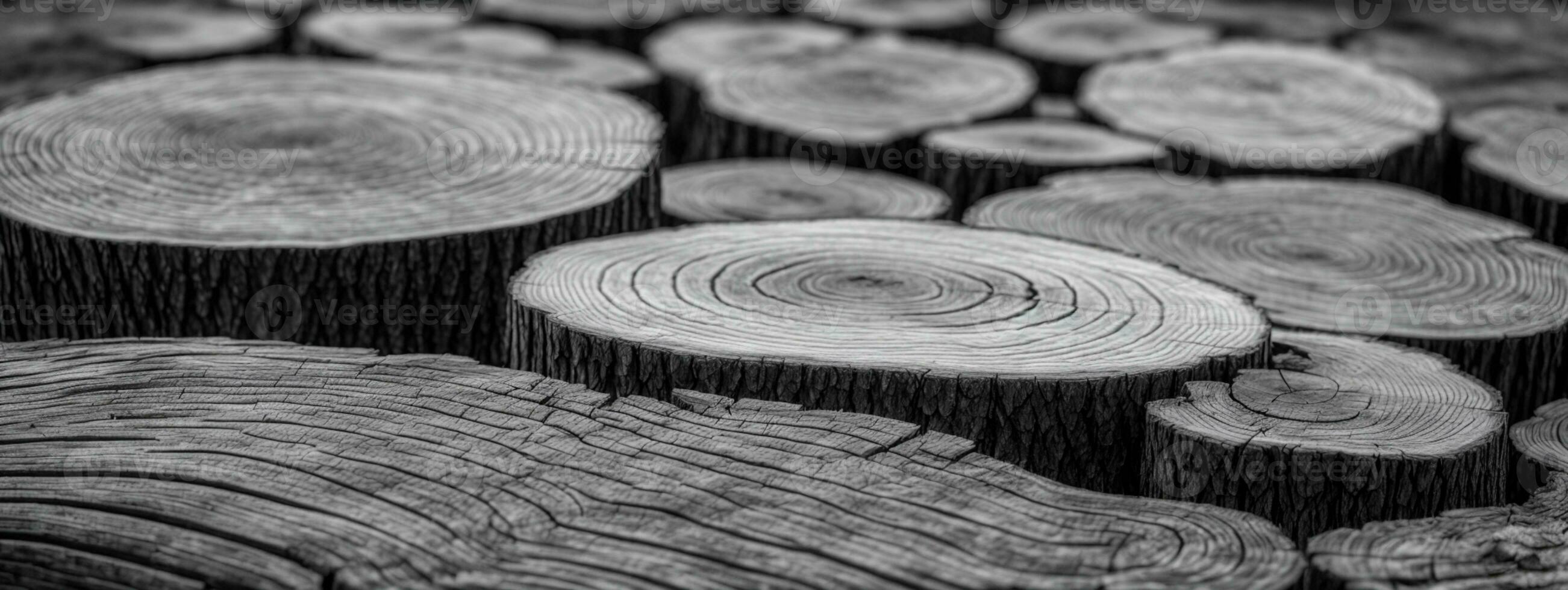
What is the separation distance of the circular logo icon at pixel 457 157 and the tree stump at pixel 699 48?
140 cm

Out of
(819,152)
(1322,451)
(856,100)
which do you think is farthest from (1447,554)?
(856,100)

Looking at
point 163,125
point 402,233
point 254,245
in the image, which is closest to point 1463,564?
point 402,233

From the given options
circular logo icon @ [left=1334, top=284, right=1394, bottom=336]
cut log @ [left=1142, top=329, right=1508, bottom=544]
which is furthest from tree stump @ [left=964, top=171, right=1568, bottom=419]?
cut log @ [left=1142, top=329, right=1508, bottom=544]

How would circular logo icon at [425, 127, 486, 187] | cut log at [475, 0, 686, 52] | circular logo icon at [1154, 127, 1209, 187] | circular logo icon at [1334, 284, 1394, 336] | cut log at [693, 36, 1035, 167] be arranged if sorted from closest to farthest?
1. circular logo icon at [1334, 284, 1394, 336]
2. circular logo icon at [425, 127, 486, 187]
3. circular logo icon at [1154, 127, 1209, 187]
4. cut log at [693, 36, 1035, 167]
5. cut log at [475, 0, 686, 52]

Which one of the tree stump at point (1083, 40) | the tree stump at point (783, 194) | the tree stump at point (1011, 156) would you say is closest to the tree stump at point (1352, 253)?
the tree stump at point (1011, 156)

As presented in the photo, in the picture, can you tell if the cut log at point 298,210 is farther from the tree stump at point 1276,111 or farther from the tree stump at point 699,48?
the tree stump at point 1276,111

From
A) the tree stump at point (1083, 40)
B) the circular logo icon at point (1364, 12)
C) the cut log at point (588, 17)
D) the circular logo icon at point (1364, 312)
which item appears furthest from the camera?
the circular logo icon at point (1364, 12)

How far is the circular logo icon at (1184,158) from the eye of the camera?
14.6ft

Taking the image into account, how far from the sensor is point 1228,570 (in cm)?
202

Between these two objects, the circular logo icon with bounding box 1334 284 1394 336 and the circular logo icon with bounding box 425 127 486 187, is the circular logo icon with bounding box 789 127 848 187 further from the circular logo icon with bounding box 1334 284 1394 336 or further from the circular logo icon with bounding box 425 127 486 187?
the circular logo icon with bounding box 1334 284 1394 336

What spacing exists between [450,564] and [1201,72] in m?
3.90

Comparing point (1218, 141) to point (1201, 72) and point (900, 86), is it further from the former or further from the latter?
point (900, 86)

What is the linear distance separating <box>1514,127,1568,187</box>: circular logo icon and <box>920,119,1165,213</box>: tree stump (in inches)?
40.8

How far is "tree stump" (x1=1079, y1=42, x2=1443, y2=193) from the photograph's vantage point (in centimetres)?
446
